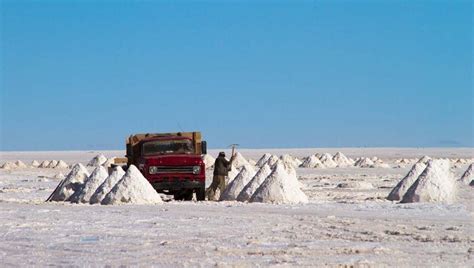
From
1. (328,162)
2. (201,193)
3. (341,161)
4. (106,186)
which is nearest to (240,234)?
(106,186)

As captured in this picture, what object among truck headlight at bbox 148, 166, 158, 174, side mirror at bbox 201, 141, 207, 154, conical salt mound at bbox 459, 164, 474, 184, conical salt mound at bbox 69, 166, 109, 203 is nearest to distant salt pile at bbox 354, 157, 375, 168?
conical salt mound at bbox 459, 164, 474, 184

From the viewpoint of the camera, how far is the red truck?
2542 cm

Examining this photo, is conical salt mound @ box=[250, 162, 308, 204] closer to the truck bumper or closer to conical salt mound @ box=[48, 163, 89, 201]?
the truck bumper

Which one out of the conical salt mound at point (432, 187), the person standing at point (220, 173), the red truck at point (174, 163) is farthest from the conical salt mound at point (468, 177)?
the red truck at point (174, 163)

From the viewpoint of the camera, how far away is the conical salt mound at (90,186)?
24.8 metres

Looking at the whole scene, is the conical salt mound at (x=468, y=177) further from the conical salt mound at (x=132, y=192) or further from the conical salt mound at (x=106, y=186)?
the conical salt mound at (x=106, y=186)

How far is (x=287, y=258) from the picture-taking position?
1213 centimetres

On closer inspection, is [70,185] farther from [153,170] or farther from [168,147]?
[168,147]

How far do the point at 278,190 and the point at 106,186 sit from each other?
4.22m

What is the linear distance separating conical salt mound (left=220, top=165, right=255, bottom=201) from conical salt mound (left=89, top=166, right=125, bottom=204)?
269cm

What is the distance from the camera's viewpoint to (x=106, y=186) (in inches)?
955

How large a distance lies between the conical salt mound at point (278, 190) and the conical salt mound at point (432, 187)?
2548mm

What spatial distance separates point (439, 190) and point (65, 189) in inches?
387

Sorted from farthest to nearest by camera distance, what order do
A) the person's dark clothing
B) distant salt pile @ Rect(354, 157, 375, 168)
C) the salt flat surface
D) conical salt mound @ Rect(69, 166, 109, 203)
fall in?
distant salt pile @ Rect(354, 157, 375, 168) → the person's dark clothing → conical salt mound @ Rect(69, 166, 109, 203) → the salt flat surface
